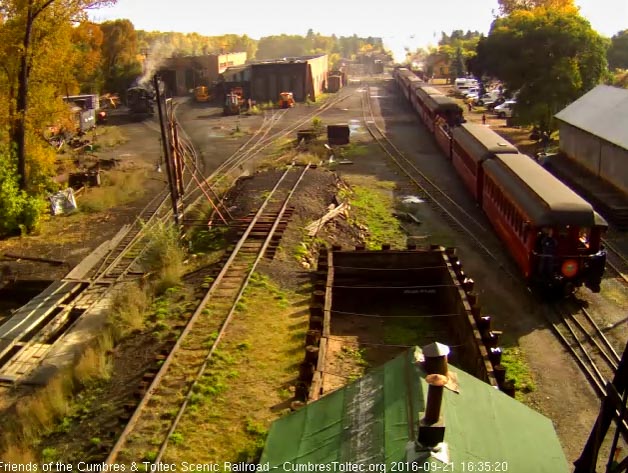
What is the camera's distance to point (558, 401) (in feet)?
33.5

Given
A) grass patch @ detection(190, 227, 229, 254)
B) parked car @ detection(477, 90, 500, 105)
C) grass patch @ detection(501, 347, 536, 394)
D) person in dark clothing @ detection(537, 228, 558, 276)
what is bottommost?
grass patch @ detection(501, 347, 536, 394)

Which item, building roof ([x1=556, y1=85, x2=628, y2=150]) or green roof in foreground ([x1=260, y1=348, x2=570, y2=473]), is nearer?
green roof in foreground ([x1=260, y1=348, x2=570, y2=473])

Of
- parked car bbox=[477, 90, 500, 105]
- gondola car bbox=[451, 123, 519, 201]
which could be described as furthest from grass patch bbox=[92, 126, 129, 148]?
parked car bbox=[477, 90, 500, 105]

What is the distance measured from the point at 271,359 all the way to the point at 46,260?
10.1m

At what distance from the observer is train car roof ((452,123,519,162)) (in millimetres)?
20192

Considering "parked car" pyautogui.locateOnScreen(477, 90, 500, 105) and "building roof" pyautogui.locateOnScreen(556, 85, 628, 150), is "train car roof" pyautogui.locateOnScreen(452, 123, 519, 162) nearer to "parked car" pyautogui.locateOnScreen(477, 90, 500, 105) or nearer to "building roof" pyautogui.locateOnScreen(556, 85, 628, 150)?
"building roof" pyautogui.locateOnScreen(556, 85, 628, 150)

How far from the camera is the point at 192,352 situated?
10.8 meters

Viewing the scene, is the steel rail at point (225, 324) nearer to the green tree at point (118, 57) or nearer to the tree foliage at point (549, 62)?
the tree foliage at point (549, 62)

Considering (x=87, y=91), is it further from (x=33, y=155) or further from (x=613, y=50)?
(x=613, y=50)

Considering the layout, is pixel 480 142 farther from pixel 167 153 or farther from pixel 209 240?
pixel 167 153

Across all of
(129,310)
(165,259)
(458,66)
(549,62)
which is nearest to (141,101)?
(549,62)

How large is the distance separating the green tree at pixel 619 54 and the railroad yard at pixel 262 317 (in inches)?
2343

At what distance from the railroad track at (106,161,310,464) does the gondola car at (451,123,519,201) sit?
22.9ft

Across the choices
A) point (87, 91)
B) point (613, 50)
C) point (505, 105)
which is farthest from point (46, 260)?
point (613, 50)
